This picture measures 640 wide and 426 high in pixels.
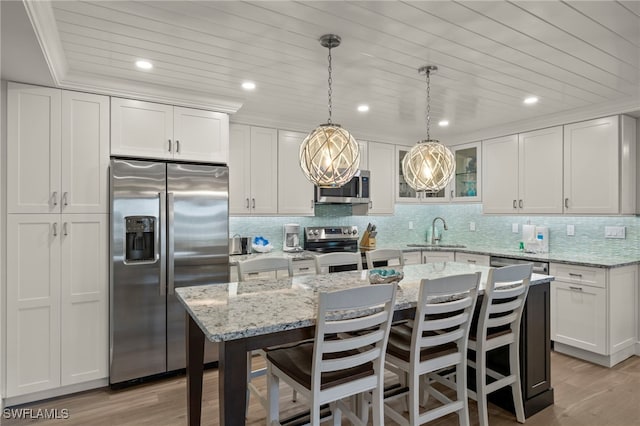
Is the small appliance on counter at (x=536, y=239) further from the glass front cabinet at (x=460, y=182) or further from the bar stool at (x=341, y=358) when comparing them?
the bar stool at (x=341, y=358)

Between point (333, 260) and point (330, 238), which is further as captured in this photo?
point (330, 238)

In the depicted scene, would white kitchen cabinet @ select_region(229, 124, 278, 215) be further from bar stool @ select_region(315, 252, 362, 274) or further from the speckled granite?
the speckled granite

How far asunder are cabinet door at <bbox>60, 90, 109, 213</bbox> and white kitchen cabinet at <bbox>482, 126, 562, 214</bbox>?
4.08m

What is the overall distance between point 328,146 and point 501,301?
156 cm

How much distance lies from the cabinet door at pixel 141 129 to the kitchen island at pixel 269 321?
1.38 m

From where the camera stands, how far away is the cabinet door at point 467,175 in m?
4.71

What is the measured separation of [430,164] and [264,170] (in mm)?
1991

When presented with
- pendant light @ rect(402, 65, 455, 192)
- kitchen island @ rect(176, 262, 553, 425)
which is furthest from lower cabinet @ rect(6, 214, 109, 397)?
pendant light @ rect(402, 65, 455, 192)

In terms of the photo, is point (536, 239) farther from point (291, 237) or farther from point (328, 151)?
point (328, 151)

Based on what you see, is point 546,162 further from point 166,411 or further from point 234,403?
point 166,411

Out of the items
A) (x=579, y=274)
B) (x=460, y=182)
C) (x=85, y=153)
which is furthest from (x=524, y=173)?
(x=85, y=153)

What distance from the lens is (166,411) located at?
257cm

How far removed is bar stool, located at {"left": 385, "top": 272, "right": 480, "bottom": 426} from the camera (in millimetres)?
1849

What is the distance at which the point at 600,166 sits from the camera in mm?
3539
